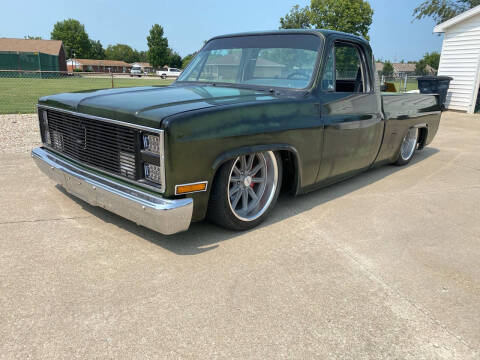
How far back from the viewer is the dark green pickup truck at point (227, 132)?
2.54 metres

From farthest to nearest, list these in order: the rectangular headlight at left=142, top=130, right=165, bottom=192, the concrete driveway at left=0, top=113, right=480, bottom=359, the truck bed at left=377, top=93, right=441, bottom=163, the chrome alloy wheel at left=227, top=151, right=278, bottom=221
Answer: the truck bed at left=377, top=93, right=441, bottom=163, the chrome alloy wheel at left=227, top=151, right=278, bottom=221, the rectangular headlight at left=142, top=130, right=165, bottom=192, the concrete driveway at left=0, top=113, right=480, bottom=359

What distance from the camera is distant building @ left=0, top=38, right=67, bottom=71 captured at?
39688 millimetres

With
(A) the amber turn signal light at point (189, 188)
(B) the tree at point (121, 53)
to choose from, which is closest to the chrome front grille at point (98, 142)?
(A) the amber turn signal light at point (189, 188)

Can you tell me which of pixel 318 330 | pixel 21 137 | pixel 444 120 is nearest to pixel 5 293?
pixel 318 330

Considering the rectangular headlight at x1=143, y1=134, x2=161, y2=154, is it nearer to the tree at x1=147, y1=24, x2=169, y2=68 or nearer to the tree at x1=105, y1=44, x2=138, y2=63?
the tree at x1=147, y1=24, x2=169, y2=68

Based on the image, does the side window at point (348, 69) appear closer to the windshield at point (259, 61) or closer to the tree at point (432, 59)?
the windshield at point (259, 61)

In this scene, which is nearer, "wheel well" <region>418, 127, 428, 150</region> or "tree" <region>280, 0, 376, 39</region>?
"wheel well" <region>418, 127, 428, 150</region>

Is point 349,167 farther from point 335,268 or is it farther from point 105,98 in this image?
point 105,98

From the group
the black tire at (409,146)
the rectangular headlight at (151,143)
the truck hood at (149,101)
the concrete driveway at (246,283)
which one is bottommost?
the concrete driveway at (246,283)

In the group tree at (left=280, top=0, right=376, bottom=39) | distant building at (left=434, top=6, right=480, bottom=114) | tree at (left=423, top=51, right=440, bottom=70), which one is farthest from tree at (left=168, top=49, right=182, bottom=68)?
distant building at (left=434, top=6, right=480, bottom=114)

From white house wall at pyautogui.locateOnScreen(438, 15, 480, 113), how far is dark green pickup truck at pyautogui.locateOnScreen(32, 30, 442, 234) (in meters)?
9.94

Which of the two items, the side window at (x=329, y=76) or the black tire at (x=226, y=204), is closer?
the black tire at (x=226, y=204)

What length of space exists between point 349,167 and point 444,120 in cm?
867

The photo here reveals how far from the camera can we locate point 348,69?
422cm
